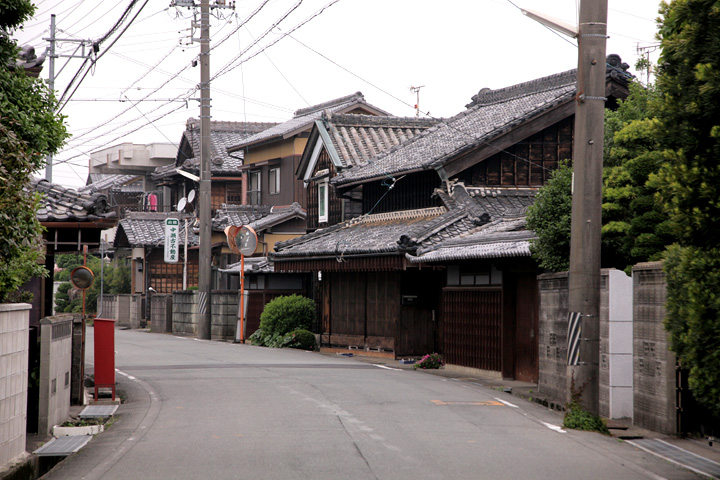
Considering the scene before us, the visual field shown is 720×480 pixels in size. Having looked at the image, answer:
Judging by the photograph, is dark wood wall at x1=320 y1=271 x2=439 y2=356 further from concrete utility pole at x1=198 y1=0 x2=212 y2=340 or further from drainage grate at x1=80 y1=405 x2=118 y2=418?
drainage grate at x1=80 y1=405 x2=118 y2=418

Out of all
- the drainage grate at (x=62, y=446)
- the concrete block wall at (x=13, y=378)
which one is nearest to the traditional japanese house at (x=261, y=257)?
the drainage grate at (x=62, y=446)

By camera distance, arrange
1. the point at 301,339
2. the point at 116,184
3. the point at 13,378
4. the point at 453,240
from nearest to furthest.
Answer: the point at 13,378, the point at 453,240, the point at 301,339, the point at 116,184

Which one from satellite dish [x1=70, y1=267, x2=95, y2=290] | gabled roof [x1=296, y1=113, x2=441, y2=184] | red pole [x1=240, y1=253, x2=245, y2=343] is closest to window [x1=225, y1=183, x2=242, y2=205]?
gabled roof [x1=296, y1=113, x2=441, y2=184]

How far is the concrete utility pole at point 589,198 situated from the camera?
12117 millimetres

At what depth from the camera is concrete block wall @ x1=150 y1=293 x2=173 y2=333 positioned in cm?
4112

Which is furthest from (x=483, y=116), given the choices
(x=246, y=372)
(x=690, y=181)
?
(x=690, y=181)

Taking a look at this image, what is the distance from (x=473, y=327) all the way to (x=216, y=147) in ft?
119

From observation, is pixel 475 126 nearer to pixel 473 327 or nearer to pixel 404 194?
pixel 404 194

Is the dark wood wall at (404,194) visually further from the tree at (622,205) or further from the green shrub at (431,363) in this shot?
the tree at (622,205)

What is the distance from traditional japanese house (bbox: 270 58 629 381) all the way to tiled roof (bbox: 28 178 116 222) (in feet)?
27.9

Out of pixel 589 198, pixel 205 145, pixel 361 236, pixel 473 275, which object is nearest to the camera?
pixel 589 198

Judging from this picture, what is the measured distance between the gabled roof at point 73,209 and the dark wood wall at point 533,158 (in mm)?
14863

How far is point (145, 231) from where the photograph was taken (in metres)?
50.3

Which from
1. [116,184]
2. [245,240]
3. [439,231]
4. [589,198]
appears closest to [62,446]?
[589,198]
